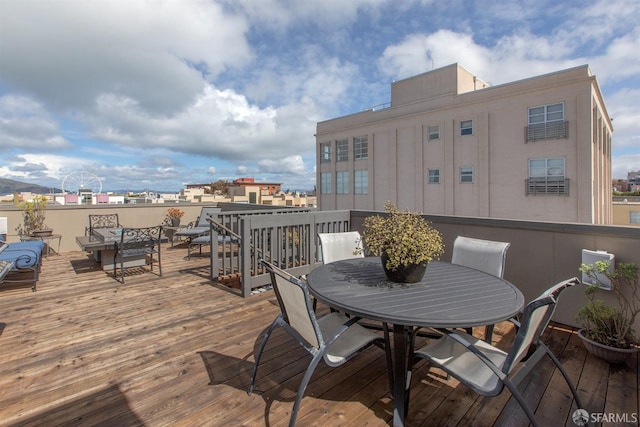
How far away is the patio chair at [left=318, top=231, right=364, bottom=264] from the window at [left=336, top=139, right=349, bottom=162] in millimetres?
20085

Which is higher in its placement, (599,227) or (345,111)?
(345,111)

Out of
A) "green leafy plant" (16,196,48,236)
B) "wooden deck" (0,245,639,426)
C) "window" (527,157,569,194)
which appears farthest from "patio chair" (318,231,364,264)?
"window" (527,157,569,194)

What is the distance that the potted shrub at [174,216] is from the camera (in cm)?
776

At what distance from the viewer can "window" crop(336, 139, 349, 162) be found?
22.6m

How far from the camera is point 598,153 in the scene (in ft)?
48.1

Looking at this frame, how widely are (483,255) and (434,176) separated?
16724 millimetres

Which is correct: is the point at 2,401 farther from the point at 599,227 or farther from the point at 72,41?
the point at 72,41

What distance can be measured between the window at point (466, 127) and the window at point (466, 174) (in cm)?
198

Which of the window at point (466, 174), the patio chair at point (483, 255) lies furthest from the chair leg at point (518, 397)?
the window at point (466, 174)

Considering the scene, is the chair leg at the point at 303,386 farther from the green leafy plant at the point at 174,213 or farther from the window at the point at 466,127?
the window at the point at 466,127

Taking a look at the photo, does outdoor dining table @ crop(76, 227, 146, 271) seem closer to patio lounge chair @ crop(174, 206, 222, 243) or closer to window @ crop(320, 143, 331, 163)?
patio lounge chair @ crop(174, 206, 222, 243)

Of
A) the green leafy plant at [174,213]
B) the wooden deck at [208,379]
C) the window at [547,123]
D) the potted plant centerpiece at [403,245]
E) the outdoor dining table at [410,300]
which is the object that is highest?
the window at [547,123]

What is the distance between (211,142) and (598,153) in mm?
32290

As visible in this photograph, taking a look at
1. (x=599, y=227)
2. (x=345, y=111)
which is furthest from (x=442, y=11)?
(x=345, y=111)
